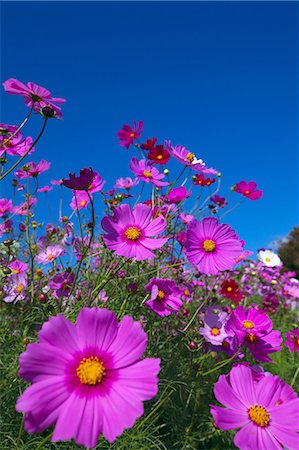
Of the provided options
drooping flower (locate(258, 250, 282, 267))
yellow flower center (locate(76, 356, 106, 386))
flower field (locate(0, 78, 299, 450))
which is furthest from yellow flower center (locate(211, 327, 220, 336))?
drooping flower (locate(258, 250, 282, 267))

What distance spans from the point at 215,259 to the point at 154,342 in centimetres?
39

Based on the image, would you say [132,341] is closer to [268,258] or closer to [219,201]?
[219,201]

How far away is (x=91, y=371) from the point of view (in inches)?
23.3

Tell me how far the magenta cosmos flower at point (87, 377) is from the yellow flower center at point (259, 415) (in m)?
0.25

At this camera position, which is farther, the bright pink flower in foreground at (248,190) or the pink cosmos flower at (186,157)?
the bright pink flower in foreground at (248,190)

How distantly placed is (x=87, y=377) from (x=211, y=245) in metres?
0.59

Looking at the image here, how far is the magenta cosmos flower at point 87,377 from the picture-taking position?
20.4 inches

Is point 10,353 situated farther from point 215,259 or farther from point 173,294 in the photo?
point 215,259

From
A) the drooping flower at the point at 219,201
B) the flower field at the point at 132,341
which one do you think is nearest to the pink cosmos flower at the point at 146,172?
the flower field at the point at 132,341

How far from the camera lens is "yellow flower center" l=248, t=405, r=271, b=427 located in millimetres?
699

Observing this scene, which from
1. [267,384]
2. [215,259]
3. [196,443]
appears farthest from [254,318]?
[196,443]

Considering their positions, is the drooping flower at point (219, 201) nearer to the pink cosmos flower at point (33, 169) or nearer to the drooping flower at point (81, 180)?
the pink cosmos flower at point (33, 169)

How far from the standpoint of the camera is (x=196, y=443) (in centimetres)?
133

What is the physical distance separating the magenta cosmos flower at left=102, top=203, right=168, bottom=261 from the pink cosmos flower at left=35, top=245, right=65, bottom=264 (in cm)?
65
